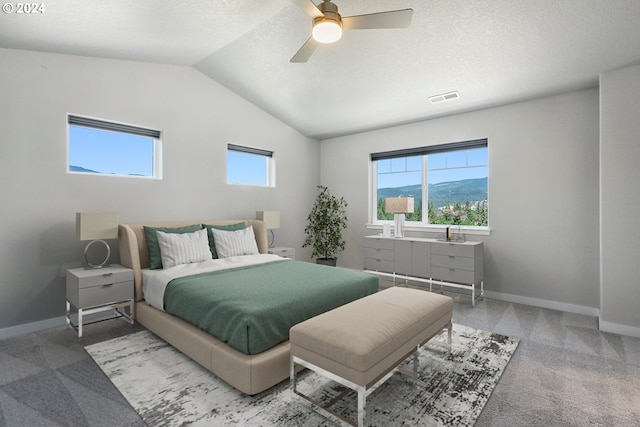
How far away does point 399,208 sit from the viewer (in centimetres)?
466

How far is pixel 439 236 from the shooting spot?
450 cm

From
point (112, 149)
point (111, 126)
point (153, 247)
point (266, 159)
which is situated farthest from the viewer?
point (266, 159)

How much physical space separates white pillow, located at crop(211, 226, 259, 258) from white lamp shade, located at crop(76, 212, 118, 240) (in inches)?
42.3

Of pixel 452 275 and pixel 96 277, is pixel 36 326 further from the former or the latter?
pixel 452 275

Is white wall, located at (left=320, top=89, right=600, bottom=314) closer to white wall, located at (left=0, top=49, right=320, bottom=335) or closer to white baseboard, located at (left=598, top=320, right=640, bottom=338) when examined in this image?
white baseboard, located at (left=598, top=320, right=640, bottom=338)

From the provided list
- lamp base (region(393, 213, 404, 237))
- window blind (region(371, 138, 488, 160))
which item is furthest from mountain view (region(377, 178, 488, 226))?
window blind (region(371, 138, 488, 160))

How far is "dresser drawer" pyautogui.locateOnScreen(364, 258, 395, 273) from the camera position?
4.64 metres

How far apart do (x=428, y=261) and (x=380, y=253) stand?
0.74 m

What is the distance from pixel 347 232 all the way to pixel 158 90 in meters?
3.64

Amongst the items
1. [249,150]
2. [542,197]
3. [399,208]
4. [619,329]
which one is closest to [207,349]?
[399,208]

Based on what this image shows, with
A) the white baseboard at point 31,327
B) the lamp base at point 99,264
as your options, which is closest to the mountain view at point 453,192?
the lamp base at point 99,264

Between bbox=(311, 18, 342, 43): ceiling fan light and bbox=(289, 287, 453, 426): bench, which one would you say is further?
bbox=(311, 18, 342, 43): ceiling fan light

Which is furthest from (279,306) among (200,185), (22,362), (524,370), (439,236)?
(439,236)

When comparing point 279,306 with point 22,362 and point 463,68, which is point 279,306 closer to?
point 22,362
